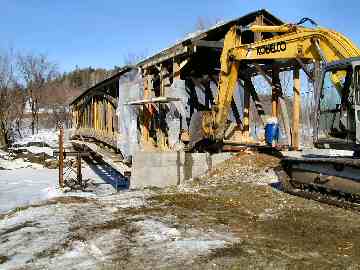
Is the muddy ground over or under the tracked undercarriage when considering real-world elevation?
under

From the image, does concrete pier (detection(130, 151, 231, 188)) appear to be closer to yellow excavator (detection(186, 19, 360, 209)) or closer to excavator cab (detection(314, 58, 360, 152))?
yellow excavator (detection(186, 19, 360, 209))

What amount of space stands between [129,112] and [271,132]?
233 inches

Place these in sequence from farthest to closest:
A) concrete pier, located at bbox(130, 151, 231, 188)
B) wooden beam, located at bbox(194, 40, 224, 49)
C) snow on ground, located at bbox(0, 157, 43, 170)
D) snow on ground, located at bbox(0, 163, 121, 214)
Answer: snow on ground, located at bbox(0, 157, 43, 170) → snow on ground, located at bbox(0, 163, 121, 214) → wooden beam, located at bbox(194, 40, 224, 49) → concrete pier, located at bbox(130, 151, 231, 188)

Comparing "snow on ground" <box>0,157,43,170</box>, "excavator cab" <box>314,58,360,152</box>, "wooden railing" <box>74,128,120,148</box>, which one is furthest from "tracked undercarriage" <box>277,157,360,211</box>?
"snow on ground" <box>0,157,43,170</box>

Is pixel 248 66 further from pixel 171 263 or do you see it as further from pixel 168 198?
pixel 171 263

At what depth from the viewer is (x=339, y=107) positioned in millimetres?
9148

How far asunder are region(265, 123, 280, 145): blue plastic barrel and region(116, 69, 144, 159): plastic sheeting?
5.15 metres

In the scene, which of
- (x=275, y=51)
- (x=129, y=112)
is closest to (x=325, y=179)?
(x=275, y=51)

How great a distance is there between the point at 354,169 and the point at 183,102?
7.54 meters

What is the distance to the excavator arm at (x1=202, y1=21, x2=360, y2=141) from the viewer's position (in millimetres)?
9680

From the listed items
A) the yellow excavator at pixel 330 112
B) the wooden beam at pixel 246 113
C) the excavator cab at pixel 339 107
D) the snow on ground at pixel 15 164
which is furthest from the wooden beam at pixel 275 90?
the snow on ground at pixel 15 164

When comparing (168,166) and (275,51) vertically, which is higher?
(275,51)

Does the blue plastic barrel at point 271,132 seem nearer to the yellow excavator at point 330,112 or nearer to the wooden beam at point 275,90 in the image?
the wooden beam at point 275,90

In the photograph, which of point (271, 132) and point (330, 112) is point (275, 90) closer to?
point (271, 132)
